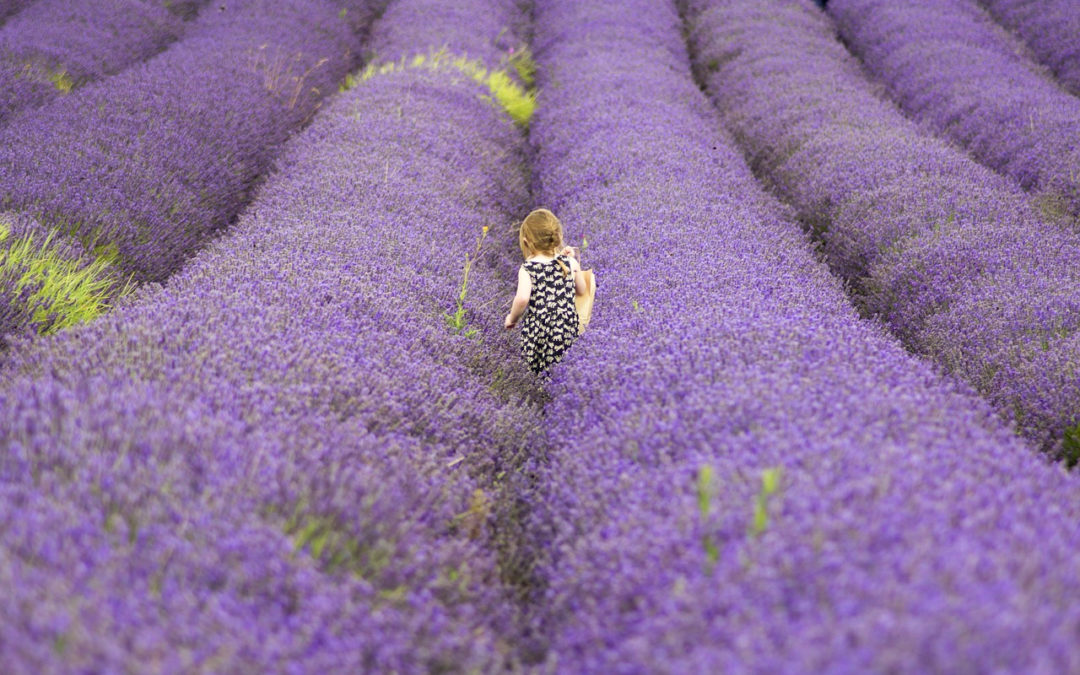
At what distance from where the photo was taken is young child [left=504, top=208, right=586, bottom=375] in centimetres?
394

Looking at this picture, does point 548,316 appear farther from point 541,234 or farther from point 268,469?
point 268,469

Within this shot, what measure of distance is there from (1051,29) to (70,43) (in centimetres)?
1177

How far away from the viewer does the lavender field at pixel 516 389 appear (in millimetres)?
1499

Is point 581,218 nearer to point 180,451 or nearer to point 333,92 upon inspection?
point 180,451

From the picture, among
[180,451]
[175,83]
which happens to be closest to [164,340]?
[180,451]

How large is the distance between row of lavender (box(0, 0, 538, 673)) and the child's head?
15.6 inches

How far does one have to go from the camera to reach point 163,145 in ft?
17.9

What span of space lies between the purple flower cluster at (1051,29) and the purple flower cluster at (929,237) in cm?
250

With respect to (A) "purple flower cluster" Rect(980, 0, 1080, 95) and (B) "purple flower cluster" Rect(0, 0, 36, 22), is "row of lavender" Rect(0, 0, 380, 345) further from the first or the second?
(A) "purple flower cluster" Rect(980, 0, 1080, 95)

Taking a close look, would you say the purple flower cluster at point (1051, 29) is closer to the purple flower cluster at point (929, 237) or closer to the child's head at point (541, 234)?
the purple flower cluster at point (929, 237)

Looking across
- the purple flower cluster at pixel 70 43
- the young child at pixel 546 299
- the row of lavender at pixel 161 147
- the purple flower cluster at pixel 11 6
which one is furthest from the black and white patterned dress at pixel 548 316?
the purple flower cluster at pixel 11 6

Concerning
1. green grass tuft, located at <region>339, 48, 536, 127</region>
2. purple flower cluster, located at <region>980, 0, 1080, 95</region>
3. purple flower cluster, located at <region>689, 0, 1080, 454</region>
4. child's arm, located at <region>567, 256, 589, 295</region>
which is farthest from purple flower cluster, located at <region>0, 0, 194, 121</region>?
purple flower cluster, located at <region>980, 0, 1080, 95</region>

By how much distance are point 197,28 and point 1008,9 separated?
11684 mm

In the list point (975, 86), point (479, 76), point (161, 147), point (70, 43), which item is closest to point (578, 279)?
point (161, 147)
